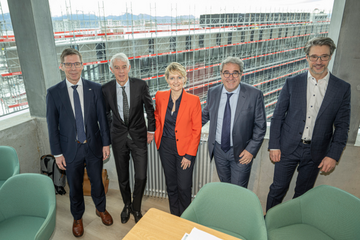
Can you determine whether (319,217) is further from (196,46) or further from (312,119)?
(196,46)

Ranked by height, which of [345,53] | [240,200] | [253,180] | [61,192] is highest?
[345,53]

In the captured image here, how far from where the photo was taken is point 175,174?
2348 millimetres

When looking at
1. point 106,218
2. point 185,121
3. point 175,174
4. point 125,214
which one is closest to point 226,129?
point 185,121

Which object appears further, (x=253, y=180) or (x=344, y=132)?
(x=253, y=180)

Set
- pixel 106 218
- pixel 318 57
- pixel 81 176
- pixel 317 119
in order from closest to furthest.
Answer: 1. pixel 318 57
2. pixel 317 119
3. pixel 81 176
4. pixel 106 218

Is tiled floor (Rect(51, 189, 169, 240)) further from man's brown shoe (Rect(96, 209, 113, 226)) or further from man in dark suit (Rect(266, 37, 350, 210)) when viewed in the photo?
man in dark suit (Rect(266, 37, 350, 210))

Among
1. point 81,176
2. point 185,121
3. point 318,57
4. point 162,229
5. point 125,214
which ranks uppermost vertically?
point 318,57

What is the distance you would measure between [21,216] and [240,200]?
5.90ft

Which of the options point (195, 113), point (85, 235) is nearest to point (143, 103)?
point (195, 113)

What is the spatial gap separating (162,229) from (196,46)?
2.23 metres

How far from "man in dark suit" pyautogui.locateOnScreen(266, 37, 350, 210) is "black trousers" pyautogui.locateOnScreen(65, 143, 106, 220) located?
181 centimetres

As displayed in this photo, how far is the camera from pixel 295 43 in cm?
260

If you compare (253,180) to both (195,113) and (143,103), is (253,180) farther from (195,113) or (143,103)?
(143,103)

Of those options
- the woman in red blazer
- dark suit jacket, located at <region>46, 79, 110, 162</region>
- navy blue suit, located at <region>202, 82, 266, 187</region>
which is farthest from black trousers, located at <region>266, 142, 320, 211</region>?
dark suit jacket, located at <region>46, 79, 110, 162</region>
